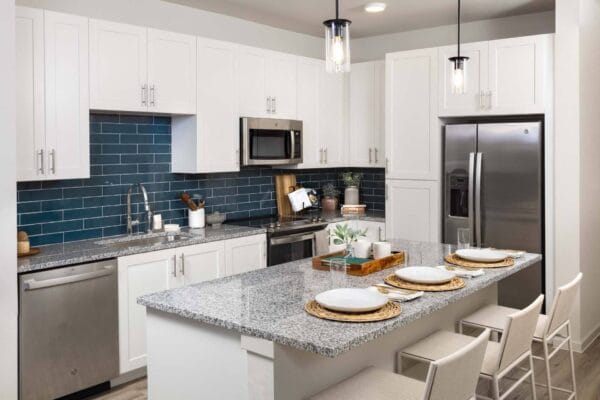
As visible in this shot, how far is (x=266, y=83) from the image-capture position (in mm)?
5051

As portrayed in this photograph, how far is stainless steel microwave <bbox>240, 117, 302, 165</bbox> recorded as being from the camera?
15.9 feet

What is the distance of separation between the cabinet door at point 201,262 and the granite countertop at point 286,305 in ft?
3.72

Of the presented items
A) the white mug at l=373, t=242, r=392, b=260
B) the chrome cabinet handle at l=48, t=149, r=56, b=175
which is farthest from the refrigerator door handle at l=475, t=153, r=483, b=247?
the chrome cabinet handle at l=48, t=149, r=56, b=175

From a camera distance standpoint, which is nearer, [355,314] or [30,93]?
[355,314]

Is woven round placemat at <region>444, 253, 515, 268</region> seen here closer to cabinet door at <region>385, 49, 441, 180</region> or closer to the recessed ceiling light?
cabinet door at <region>385, 49, 441, 180</region>

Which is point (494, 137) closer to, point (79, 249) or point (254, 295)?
point (254, 295)

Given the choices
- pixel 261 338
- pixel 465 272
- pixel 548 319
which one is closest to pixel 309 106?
pixel 465 272

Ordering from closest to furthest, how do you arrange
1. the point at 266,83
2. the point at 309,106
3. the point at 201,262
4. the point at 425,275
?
the point at 425,275, the point at 201,262, the point at 266,83, the point at 309,106

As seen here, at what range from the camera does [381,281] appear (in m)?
2.81

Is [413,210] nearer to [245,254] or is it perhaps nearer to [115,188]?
[245,254]

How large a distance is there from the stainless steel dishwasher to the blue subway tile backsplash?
0.61 meters

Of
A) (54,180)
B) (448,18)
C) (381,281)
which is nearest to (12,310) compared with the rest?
(54,180)

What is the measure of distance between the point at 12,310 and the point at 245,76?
100 inches

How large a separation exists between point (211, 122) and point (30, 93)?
4.69 feet
